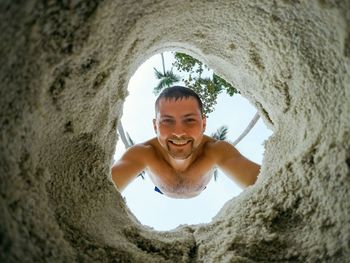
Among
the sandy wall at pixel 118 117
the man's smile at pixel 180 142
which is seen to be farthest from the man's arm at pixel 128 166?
the sandy wall at pixel 118 117

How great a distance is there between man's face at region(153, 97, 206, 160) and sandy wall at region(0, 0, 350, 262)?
48.4 inches

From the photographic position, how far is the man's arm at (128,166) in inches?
94.9

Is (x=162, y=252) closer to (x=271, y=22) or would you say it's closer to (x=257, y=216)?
(x=257, y=216)

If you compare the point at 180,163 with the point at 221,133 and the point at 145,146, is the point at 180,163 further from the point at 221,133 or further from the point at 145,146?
the point at 221,133

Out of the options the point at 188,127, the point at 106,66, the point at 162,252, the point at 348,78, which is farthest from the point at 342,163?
the point at 188,127

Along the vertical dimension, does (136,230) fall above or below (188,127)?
below

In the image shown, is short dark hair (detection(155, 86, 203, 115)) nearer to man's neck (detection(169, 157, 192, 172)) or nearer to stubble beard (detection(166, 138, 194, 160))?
stubble beard (detection(166, 138, 194, 160))

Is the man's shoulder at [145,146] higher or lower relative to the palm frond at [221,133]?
lower

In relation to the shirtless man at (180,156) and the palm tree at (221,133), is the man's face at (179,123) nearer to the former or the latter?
the shirtless man at (180,156)

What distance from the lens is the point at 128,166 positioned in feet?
8.80

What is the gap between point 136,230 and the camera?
4.02 feet

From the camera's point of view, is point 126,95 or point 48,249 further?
point 126,95

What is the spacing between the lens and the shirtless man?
2.58 meters

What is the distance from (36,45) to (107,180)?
0.75 metres
